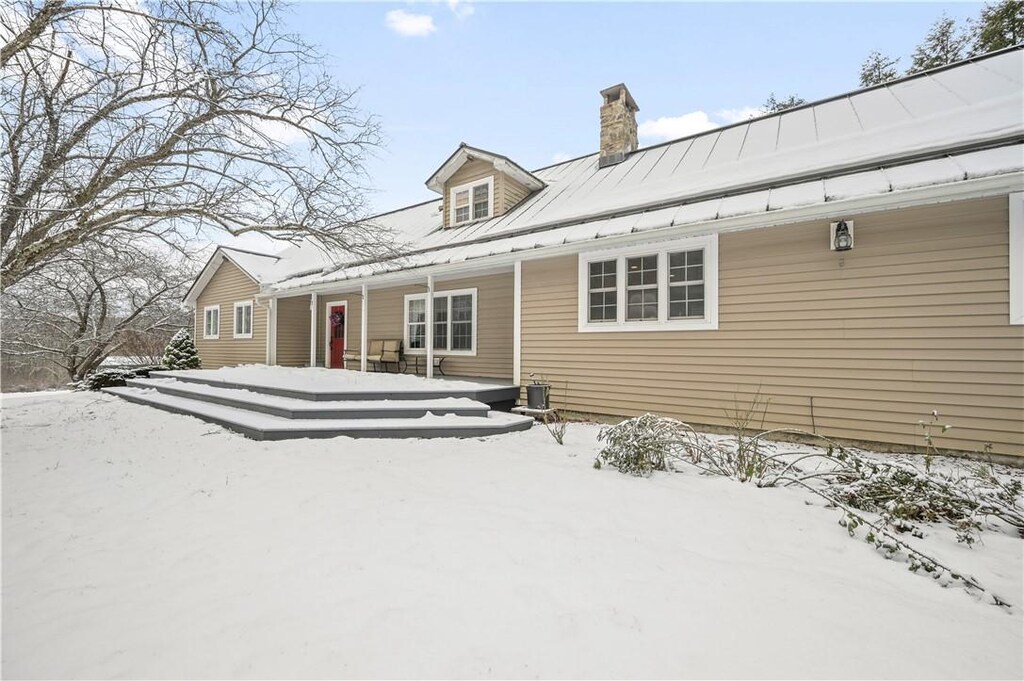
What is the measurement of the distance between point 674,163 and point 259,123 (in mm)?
7175

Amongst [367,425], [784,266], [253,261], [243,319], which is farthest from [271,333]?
[784,266]

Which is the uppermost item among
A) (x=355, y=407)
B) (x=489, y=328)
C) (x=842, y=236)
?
(x=842, y=236)

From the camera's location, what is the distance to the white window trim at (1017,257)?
4.41 m

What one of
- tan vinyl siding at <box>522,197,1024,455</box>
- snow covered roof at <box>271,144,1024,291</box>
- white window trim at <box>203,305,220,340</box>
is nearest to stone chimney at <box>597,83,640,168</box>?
snow covered roof at <box>271,144,1024,291</box>

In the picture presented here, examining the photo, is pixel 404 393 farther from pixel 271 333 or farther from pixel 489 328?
pixel 271 333

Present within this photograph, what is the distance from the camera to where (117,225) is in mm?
6496

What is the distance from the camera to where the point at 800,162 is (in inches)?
243

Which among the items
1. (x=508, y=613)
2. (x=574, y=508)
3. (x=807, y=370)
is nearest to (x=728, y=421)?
(x=807, y=370)

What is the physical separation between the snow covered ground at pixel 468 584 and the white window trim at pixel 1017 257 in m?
3.06

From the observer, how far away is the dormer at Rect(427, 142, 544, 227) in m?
9.88

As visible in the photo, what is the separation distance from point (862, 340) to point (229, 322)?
17471 mm

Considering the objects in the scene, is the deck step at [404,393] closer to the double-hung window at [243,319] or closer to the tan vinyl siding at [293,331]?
the tan vinyl siding at [293,331]

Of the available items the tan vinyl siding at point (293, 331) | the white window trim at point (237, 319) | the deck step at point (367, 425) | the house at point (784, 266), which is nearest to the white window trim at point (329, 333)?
the tan vinyl siding at point (293, 331)

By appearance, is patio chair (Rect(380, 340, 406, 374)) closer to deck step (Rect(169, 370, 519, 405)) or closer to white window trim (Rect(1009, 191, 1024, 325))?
deck step (Rect(169, 370, 519, 405))
